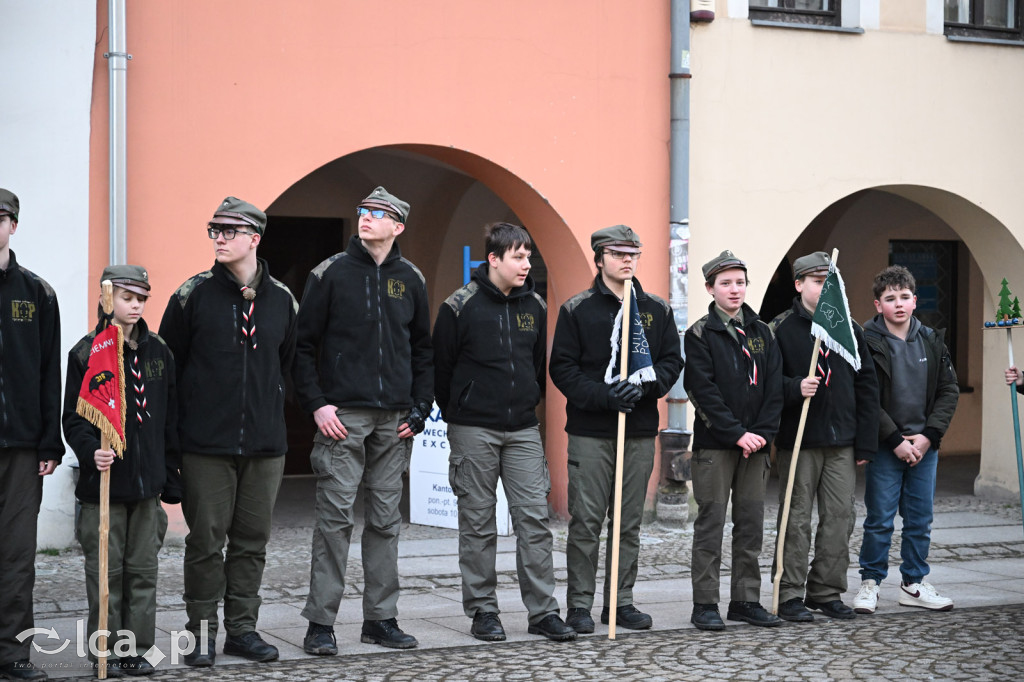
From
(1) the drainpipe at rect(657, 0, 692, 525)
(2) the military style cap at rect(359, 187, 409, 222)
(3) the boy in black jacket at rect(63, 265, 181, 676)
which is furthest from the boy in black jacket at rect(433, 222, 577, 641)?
(1) the drainpipe at rect(657, 0, 692, 525)

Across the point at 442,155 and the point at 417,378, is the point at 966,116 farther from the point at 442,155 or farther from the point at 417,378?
the point at 417,378

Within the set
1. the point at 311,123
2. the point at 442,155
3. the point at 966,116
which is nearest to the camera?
the point at 311,123

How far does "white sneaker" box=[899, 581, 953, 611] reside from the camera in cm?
741

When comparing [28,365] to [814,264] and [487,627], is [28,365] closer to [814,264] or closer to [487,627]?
[487,627]

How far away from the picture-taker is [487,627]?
656 cm

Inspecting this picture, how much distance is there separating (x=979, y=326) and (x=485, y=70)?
26.0 ft

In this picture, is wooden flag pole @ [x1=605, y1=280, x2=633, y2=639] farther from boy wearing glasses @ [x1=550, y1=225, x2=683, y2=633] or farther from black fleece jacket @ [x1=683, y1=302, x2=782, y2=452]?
black fleece jacket @ [x1=683, y1=302, x2=782, y2=452]

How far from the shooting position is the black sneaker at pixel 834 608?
7.14 meters

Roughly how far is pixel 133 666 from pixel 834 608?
3504mm

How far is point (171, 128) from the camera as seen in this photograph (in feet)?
29.9

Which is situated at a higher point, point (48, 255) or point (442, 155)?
point (442, 155)

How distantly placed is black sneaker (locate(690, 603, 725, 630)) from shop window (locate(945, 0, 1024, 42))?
264 inches

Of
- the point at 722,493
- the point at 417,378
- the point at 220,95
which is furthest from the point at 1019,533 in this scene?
the point at 220,95

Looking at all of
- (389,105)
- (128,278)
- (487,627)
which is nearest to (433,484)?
(389,105)
